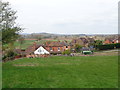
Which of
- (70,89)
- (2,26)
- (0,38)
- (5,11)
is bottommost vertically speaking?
(70,89)

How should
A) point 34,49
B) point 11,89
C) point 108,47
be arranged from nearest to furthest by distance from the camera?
point 11,89 < point 34,49 < point 108,47

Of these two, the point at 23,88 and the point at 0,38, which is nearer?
the point at 23,88

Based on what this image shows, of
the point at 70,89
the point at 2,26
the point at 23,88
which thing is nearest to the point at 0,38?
the point at 2,26

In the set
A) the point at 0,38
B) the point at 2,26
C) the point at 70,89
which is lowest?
the point at 70,89

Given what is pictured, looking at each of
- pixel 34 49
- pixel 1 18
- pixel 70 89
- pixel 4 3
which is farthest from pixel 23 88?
pixel 34 49

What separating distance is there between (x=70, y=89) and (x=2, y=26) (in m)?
9.72

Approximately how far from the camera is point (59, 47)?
5306cm

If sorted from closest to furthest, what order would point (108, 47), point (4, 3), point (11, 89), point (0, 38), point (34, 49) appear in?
point (11, 89)
point (0, 38)
point (4, 3)
point (34, 49)
point (108, 47)

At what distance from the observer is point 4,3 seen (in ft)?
50.9

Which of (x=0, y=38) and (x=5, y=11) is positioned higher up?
(x=5, y=11)

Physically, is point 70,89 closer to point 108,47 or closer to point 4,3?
point 4,3

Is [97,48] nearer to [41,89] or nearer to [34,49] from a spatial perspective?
[34,49]

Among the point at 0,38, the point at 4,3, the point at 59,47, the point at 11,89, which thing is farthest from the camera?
the point at 59,47

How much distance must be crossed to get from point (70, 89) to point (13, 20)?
411 inches
